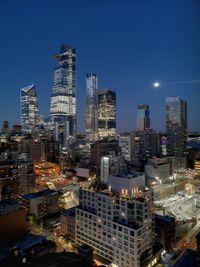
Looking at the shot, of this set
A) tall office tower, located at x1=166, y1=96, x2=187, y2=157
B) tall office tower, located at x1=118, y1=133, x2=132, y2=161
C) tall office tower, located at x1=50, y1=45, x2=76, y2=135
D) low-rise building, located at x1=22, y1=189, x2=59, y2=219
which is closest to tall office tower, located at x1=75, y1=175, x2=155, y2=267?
low-rise building, located at x1=22, y1=189, x2=59, y2=219

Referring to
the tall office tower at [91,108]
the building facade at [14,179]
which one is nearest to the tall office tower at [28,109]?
the tall office tower at [91,108]

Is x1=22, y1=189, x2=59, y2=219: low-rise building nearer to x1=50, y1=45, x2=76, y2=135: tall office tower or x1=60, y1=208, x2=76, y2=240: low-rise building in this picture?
x1=60, y1=208, x2=76, y2=240: low-rise building

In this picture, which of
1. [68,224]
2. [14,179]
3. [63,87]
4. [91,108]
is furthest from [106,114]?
[68,224]

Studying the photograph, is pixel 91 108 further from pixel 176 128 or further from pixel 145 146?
pixel 176 128

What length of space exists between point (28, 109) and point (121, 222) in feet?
91.8

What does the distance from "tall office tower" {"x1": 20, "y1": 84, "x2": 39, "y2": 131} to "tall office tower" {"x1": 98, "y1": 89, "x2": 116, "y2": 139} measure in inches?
365

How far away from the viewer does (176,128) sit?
1703 cm

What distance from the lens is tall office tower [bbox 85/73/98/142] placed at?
2589cm

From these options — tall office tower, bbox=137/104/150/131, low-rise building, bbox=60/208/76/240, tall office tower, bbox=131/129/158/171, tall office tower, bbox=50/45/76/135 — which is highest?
tall office tower, bbox=50/45/76/135

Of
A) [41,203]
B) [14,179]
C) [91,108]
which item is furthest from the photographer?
[91,108]

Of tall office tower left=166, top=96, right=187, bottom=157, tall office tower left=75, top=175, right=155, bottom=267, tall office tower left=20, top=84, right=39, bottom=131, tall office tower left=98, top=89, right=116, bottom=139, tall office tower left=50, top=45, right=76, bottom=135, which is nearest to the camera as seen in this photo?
tall office tower left=75, top=175, right=155, bottom=267

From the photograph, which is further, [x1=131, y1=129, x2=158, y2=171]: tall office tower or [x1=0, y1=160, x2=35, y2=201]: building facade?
[x1=131, y1=129, x2=158, y2=171]: tall office tower

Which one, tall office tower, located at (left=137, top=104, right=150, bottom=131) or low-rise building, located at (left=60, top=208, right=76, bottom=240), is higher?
tall office tower, located at (left=137, top=104, right=150, bottom=131)

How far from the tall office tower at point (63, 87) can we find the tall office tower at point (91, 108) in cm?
352
